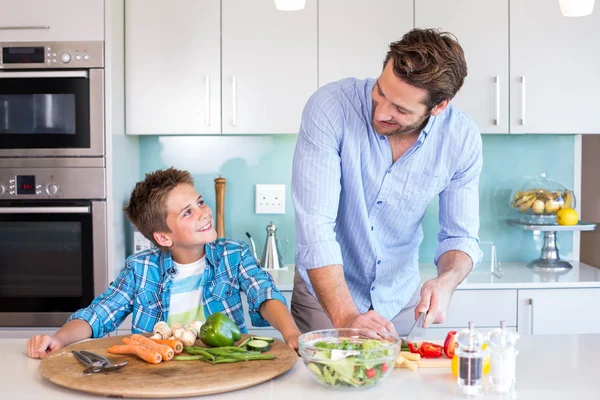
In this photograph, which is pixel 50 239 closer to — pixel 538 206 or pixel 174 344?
pixel 174 344

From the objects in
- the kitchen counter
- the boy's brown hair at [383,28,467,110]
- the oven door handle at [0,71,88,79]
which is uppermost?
the oven door handle at [0,71,88,79]

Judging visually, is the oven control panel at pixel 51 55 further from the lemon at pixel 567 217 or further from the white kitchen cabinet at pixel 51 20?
the lemon at pixel 567 217

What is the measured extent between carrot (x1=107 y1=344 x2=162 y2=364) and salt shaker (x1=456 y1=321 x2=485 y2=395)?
2.06ft

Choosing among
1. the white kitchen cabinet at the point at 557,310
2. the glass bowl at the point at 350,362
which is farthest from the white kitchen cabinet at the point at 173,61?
the glass bowl at the point at 350,362

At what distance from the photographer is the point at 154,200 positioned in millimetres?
2373

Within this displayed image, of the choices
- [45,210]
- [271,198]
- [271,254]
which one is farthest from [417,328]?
[271,198]

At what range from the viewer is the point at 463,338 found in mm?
1535

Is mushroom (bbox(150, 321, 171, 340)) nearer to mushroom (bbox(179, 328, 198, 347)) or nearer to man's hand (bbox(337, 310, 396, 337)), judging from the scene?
mushroom (bbox(179, 328, 198, 347))

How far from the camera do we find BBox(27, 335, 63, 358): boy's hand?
1843mm

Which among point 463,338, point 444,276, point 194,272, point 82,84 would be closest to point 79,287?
point 82,84

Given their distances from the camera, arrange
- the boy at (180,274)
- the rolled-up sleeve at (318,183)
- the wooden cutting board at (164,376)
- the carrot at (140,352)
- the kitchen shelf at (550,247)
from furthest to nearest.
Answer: the kitchen shelf at (550,247) → the boy at (180,274) → the rolled-up sleeve at (318,183) → the carrot at (140,352) → the wooden cutting board at (164,376)

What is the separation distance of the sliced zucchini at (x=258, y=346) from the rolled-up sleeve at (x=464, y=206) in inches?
26.7

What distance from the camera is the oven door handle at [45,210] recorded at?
3.09 m

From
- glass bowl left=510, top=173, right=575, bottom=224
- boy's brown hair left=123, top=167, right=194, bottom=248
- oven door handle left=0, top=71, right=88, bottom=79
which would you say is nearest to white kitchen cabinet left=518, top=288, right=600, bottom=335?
glass bowl left=510, top=173, right=575, bottom=224
